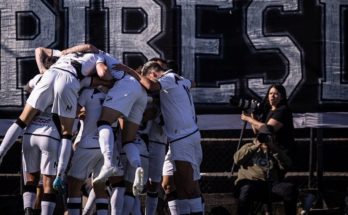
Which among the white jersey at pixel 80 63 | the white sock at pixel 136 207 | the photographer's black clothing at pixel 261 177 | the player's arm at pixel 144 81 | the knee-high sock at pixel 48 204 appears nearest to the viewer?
the knee-high sock at pixel 48 204

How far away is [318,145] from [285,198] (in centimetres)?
146

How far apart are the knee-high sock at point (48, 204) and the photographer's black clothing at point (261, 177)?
8.16 feet

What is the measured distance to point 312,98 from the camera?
16.0 metres

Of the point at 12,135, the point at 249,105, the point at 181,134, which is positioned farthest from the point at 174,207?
the point at 12,135

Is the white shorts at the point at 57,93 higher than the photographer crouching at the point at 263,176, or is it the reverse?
the white shorts at the point at 57,93

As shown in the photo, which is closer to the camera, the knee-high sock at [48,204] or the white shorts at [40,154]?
the knee-high sock at [48,204]

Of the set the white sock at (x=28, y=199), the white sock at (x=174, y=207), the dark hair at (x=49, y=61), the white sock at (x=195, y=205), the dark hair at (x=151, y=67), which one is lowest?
the white sock at (x=174, y=207)

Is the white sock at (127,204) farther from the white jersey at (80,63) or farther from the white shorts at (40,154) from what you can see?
the white jersey at (80,63)

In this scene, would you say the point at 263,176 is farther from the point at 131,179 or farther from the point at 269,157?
the point at 131,179

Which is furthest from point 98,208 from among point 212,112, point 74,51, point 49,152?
point 212,112

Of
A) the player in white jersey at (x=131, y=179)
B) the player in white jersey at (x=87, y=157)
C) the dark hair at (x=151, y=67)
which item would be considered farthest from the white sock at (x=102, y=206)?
the dark hair at (x=151, y=67)

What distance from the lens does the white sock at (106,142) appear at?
13.2 meters

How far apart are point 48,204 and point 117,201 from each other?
0.77 metres

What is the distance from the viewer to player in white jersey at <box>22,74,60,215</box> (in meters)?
13.5
